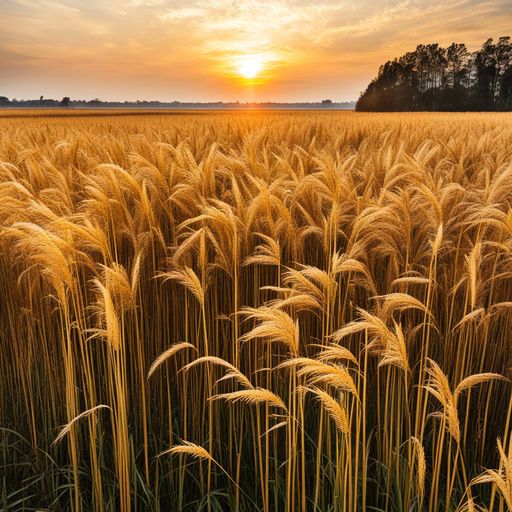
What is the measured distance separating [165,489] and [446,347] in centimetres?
133

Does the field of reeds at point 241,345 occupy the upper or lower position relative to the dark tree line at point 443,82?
lower

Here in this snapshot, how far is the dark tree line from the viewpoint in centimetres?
5459

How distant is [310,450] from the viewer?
2016 millimetres

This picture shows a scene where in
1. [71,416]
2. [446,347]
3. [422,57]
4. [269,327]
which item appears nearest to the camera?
[269,327]

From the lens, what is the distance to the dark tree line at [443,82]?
2149 inches

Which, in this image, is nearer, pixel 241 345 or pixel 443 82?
pixel 241 345

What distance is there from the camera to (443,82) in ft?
205

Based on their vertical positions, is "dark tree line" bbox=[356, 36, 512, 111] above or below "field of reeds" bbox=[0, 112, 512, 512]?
above

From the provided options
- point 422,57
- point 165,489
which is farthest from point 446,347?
point 422,57

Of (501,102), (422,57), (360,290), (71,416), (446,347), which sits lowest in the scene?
(71,416)

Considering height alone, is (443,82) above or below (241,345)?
above

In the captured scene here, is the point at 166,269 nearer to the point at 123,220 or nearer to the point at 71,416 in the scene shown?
the point at 123,220

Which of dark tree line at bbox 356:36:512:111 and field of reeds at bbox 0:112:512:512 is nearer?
field of reeds at bbox 0:112:512:512

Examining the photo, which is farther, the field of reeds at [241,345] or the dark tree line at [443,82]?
the dark tree line at [443,82]
